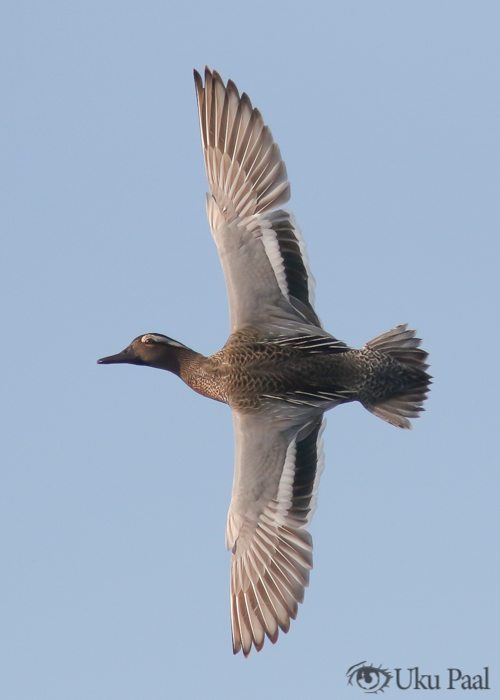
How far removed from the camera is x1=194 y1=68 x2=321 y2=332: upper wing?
8.94 meters

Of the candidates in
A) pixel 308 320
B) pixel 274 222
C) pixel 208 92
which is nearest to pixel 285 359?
pixel 308 320

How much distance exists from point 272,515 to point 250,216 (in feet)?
8.20

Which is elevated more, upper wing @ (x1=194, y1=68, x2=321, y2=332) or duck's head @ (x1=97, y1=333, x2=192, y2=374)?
upper wing @ (x1=194, y1=68, x2=321, y2=332)

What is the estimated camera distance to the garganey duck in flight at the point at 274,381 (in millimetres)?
8742

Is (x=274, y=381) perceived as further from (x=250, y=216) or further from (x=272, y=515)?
(x=250, y=216)

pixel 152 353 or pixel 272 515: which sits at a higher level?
pixel 152 353

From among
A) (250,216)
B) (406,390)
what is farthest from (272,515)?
(250,216)

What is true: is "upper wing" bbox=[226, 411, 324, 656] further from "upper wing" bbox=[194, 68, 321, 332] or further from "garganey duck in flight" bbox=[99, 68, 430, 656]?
"upper wing" bbox=[194, 68, 321, 332]

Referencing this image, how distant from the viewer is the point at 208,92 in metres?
9.30

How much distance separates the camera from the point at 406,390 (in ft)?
29.5

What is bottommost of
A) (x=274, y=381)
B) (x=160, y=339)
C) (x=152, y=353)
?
(x=274, y=381)

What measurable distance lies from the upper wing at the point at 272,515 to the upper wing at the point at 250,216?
96cm

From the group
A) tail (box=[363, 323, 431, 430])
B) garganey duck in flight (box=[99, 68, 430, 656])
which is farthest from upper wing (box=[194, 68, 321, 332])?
tail (box=[363, 323, 431, 430])

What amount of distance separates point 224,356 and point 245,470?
3.17 ft
